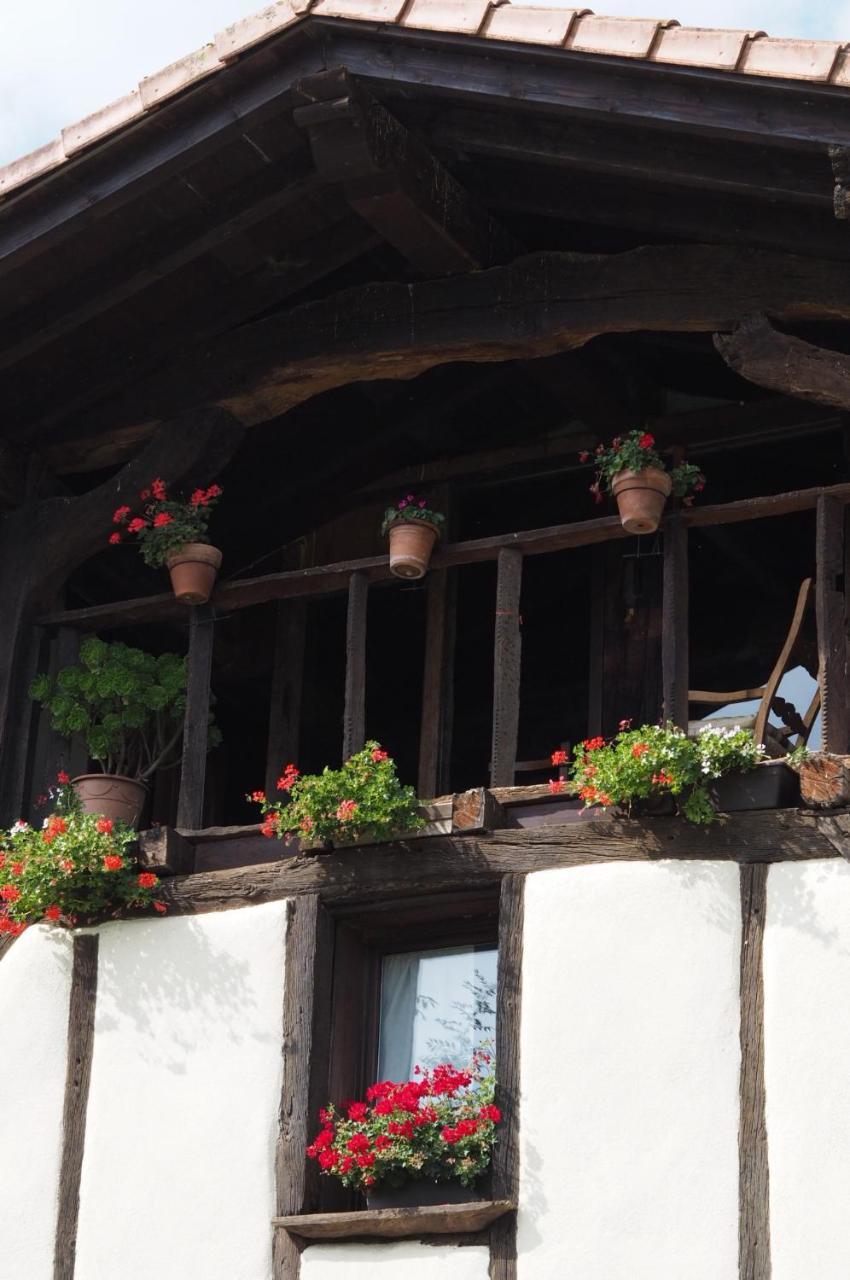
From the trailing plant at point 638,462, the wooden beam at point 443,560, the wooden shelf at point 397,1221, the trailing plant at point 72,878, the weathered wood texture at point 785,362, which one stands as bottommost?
the wooden shelf at point 397,1221

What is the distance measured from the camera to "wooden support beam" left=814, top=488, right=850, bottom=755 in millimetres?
7938

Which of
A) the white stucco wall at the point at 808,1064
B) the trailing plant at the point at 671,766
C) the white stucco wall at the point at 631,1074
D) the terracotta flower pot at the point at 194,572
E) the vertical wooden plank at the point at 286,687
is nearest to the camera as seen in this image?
the white stucco wall at the point at 808,1064

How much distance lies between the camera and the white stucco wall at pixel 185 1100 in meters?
7.82

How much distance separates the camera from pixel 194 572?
9.26 m

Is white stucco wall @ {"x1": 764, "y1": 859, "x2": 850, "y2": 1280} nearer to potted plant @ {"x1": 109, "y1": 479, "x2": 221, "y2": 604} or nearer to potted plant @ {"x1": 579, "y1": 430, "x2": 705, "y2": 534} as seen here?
potted plant @ {"x1": 579, "y1": 430, "x2": 705, "y2": 534}

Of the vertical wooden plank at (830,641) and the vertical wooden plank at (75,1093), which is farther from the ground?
the vertical wooden plank at (830,641)

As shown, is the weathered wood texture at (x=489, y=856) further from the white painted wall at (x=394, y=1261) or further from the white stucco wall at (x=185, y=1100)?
the white painted wall at (x=394, y=1261)

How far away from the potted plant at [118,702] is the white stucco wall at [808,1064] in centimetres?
299

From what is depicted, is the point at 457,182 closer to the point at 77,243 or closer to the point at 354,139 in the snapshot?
the point at 354,139

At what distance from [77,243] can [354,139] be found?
4.60ft

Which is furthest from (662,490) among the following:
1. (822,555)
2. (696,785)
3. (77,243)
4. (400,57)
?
(77,243)

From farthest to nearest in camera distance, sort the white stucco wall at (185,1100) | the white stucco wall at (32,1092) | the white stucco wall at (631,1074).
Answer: the white stucco wall at (32,1092), the white stucco wall at (185,1100), the white stucco wall at (631,1074)

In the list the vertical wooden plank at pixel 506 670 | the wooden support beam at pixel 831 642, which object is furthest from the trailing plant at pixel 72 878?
the wooden support beam at pixel 831 642

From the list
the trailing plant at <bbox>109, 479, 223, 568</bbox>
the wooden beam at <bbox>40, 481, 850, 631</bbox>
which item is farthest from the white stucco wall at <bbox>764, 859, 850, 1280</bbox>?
the trailing plant at <bbox>109, 479, 223, 568</bbox>
